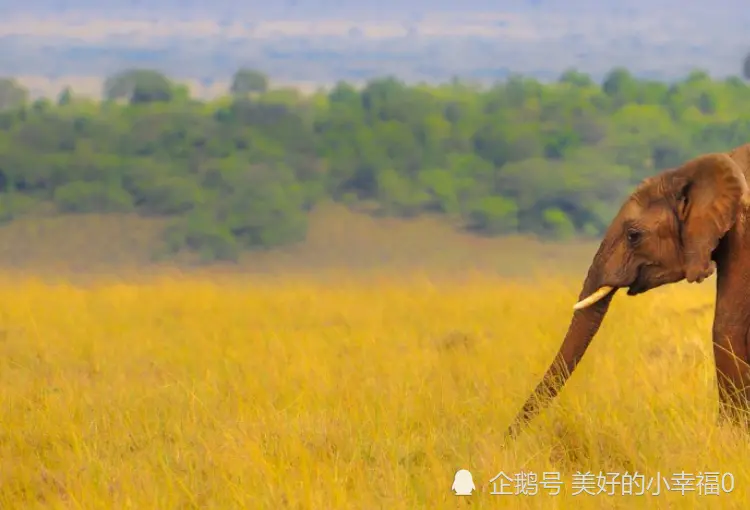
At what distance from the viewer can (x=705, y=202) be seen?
703 cm

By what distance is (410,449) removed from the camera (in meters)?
7.16

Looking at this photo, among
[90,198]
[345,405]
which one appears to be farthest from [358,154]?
[345,405]

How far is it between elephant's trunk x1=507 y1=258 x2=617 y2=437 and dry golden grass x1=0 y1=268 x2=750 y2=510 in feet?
0.34

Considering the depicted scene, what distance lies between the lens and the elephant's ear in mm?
6969

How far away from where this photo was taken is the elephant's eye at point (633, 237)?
720cm

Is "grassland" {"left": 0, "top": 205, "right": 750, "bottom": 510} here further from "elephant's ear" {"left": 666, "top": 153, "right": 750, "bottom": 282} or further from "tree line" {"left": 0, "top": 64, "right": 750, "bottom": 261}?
"tree line" {"left": 0, "top": 64, "right": 750, "bottom": 261}

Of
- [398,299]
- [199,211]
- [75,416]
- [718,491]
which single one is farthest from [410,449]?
[199,211]

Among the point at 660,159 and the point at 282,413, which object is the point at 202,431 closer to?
the point at 282,413

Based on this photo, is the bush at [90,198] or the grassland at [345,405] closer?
the grassland at [345,405]

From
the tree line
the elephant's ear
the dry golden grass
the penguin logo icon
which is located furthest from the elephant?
the tree line

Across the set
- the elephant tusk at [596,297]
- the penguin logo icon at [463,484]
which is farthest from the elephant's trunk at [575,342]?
the penguin logo icon at [463,484]

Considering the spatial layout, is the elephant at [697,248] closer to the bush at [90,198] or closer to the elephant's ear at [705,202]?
the elephant's ear at [705,202]

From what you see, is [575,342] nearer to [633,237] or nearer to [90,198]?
[633,237]

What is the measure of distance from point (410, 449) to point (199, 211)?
93.9 ft
